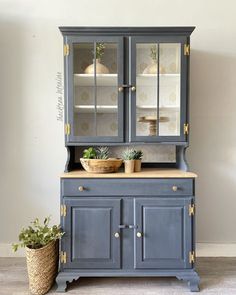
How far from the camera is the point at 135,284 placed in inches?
78.4

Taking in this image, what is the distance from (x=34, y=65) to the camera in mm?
2373

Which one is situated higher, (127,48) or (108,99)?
(127,48)

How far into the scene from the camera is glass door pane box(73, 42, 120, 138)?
78.7 inches

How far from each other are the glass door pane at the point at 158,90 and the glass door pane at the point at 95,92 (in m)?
0.19

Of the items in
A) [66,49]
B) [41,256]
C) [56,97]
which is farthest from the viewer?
[56,97]

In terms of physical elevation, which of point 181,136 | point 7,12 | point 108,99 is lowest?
point 181,136

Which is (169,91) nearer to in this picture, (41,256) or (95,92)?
(95,92)

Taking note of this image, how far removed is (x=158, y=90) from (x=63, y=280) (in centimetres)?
152

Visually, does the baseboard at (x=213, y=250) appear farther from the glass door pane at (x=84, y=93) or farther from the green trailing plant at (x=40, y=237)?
the glass door pane at (x=84, y=93)

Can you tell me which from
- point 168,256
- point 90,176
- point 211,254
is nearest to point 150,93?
point 90,176

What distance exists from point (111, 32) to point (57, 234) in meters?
1.48

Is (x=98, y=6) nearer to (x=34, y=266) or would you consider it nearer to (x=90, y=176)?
(x=90, y=176)

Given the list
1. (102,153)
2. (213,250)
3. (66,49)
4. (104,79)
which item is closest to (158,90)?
(104,79)

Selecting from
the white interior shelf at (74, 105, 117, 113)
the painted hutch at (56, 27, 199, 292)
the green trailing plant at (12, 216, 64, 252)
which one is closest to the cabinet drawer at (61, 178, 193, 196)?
the painted hutch at (56, 27, 199, 292)
